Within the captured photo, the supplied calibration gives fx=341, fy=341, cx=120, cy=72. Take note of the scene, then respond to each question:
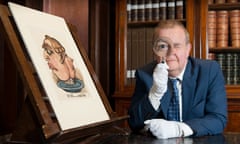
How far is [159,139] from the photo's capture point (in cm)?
117

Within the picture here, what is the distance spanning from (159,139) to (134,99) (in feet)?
1.46

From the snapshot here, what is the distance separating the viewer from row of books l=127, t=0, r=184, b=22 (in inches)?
107

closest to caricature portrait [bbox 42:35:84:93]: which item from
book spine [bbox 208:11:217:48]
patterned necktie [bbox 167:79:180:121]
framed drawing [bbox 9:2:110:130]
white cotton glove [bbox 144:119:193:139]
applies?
framed drawing [bbox 9:2:110:130]

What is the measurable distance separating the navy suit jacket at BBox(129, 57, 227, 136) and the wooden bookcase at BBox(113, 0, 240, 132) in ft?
3.43

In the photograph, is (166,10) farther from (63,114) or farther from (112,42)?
(63,114)

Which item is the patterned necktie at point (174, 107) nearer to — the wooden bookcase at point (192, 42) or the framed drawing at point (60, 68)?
the framed drawing at point (60, 68)

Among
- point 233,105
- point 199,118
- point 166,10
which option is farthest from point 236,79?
point 199,118

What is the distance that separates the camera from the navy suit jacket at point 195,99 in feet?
4.60

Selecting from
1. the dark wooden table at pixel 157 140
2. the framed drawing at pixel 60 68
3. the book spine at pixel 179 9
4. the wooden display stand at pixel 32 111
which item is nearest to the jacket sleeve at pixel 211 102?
the dark wooden table at pixel 157 140

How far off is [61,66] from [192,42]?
178 cm

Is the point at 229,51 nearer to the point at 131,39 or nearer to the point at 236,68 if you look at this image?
the point at 236,68

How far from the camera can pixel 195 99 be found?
1.52 meters

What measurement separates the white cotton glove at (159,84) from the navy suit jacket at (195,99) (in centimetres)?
3

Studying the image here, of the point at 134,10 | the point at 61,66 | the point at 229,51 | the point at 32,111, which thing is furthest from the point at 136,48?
the point at 32,111
